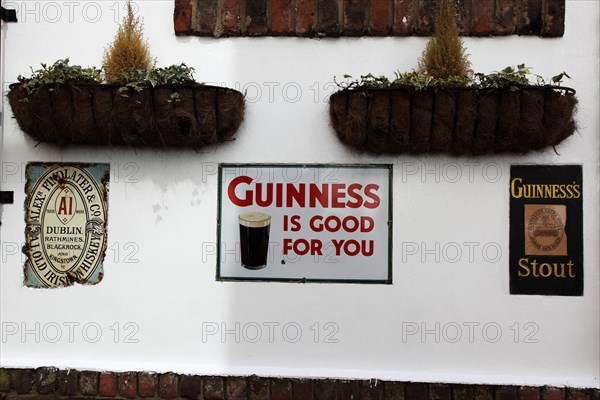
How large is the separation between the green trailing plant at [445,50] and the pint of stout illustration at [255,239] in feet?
4.23

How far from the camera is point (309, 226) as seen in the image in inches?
155

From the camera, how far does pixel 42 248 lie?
4.07 metres

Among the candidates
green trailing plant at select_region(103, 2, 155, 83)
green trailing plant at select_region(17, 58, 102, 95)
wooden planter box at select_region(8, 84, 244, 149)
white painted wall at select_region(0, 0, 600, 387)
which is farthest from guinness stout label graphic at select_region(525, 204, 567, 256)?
green trailing plant at select_region(17, 58, 102, 95)

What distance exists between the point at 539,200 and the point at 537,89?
0.64 m

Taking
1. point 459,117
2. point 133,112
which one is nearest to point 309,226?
point 459,117

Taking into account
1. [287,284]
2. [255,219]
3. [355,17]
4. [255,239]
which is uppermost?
[355,17]

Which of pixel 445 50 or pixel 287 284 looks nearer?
pixel 445 50

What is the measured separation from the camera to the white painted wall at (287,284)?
3863mm

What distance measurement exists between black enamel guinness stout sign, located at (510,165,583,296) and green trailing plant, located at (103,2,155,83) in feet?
7.55

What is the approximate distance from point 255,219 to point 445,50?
146 cm

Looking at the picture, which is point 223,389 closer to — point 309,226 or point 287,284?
point 287,284

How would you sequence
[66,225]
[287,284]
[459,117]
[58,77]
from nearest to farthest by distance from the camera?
1. [459,117]
2. [58,77]
3. [287,284]
4. [66,225]

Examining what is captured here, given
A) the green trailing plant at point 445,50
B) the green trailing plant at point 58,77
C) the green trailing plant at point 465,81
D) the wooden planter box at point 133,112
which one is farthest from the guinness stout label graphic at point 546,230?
the green trailing plant at point 58,77

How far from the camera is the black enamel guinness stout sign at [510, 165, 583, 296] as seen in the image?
12.6 feet
